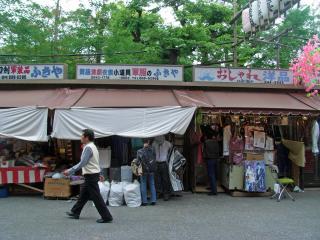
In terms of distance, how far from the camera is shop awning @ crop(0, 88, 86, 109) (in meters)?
10.2

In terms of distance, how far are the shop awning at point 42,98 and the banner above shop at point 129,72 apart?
1.78 ft

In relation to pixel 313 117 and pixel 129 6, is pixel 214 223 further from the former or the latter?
pixel 129 6

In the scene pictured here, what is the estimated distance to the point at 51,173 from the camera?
1024 centimetres

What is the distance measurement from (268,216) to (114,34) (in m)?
14.6

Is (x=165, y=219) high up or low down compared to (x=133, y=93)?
down

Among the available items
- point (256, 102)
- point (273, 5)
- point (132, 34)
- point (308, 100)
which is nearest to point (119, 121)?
point (256, 102)

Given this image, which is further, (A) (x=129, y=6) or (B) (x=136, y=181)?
(A) (x=129, y=6)

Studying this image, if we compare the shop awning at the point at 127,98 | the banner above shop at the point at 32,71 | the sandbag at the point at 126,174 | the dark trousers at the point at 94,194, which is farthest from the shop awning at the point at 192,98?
the dark trousers at the point at 94,194

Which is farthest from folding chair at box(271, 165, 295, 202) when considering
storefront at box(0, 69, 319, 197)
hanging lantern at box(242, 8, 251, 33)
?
hanging lantern at box(242, 8, 251, 33)

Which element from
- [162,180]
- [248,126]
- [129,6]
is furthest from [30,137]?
[129,6]

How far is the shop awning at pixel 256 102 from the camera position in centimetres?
1029

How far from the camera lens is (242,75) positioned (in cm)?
1156

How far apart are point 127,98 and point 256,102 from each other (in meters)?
3.49

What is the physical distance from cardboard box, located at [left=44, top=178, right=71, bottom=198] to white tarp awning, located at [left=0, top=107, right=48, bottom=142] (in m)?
1.10
